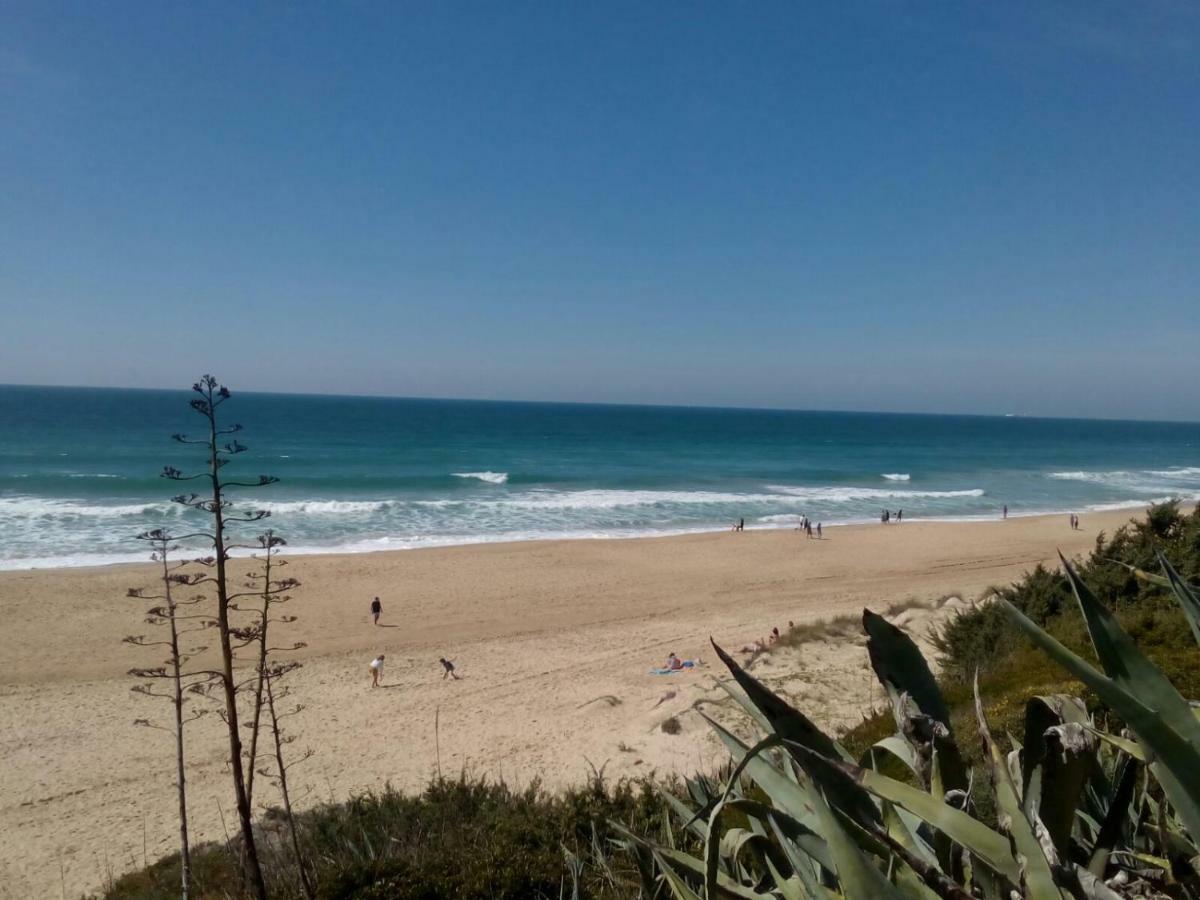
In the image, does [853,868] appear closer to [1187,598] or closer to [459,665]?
[1187,598]

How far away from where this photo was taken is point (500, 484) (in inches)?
1724

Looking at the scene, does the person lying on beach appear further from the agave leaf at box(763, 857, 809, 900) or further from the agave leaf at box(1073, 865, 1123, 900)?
the agave leaf at box(1073, 865, 1123, 900)

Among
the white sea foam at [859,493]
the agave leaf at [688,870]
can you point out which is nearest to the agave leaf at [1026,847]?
the agave leaf at [688,870]

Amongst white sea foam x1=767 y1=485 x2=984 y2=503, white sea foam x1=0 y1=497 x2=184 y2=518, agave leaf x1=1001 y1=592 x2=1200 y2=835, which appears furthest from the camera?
white sea foam x1=767 y1=485 x2=984 y2=503

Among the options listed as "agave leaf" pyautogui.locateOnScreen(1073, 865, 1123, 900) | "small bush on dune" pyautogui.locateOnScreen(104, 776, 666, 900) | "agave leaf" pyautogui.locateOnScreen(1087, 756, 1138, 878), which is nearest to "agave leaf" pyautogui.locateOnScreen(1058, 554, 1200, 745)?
"agave leaf" pyautogui.locateOnScreen(1087, 756, 1138, 878)

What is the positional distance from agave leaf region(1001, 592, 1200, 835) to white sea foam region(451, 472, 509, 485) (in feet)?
143

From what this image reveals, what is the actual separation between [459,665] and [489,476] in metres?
32.5

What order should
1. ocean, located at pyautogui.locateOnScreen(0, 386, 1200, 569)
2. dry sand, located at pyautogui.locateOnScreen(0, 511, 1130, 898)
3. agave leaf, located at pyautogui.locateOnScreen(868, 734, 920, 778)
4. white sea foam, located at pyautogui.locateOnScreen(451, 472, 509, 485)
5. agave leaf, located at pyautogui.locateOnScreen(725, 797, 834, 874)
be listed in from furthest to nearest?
white sea foam, located at pyautogui.locateOnScreen(451, 472, 509, 485) < ocean, located at pyautogui.locateOnScreen(0, 386, 1200, 569) < dry sand, located at pyautogui.locateOnScreen(0, 511, 1130, 898) < agave leaf, located at pyautogui.locateOnScreen(725, 797, 834, 874) < agave leaf, located at pyautogui.locateOnScreen(868, 734, 920, 778)

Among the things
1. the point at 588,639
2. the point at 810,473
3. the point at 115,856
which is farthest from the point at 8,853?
the point at 810,473

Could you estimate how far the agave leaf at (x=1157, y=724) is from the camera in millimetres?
833

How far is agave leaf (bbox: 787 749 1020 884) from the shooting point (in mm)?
961

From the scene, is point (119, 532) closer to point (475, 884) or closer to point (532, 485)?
point (532, 485)

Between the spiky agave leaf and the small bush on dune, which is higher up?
the spiky agave leaf

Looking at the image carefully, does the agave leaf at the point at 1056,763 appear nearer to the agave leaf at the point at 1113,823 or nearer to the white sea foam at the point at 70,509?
the agave leaf at the point at 1113,823
